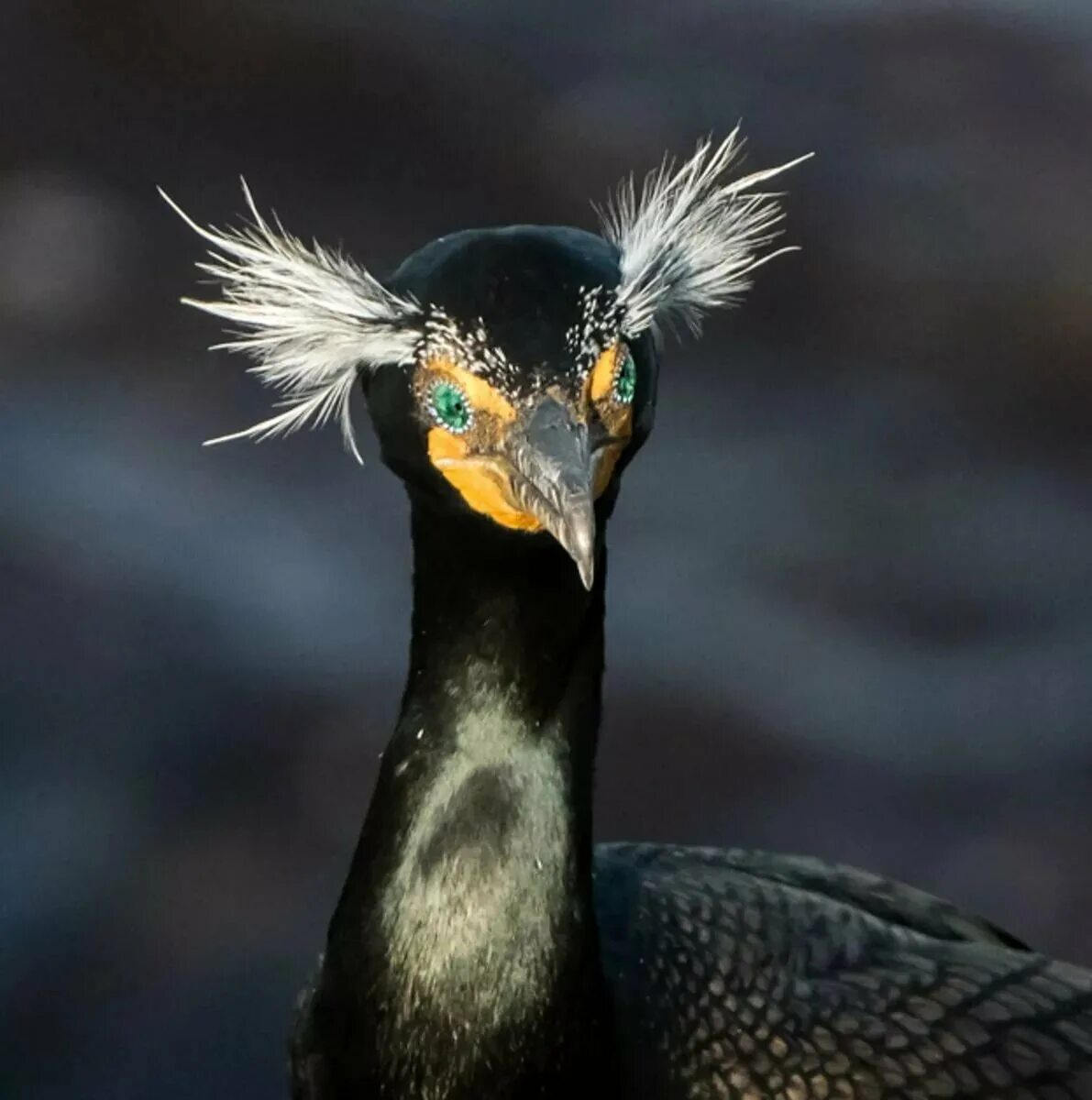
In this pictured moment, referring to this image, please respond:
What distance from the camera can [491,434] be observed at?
103cm

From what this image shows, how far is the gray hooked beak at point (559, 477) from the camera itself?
38.5 inches

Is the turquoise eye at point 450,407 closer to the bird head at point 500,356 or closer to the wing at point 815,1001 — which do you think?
the bird head at point 500,356

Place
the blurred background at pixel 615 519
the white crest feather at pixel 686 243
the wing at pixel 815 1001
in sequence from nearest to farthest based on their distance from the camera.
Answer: the white crest feather at pixel 686 243, the wing at pixel 815 1001, the blurred background at pixel 615 519

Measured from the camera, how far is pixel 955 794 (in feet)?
7.05

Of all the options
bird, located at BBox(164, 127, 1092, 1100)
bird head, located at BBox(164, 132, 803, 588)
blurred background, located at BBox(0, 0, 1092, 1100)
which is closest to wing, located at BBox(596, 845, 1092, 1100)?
bird, located at BBox(164, 127, 1092, 1100)

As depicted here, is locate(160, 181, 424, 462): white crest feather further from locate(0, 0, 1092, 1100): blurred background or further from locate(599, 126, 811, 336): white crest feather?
locate(0, 0, 1092, 1100): blurred background

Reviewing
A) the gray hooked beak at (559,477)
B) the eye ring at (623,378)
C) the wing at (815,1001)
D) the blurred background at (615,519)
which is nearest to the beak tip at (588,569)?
the gray hooked beak at (559,477)

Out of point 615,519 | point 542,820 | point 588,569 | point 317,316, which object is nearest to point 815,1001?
point 542,820

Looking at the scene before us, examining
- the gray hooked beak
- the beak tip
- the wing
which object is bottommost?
the wing

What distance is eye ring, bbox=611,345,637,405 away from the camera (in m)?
1.04

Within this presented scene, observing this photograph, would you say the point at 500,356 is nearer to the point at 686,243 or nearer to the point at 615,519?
the point at 686,243

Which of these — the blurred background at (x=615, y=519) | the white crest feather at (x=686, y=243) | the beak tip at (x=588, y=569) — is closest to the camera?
the beak tip at (x=588, y=569)

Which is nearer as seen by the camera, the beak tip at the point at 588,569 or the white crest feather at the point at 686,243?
the beak tip at the point at 588,569

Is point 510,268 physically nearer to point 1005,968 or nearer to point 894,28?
point 1005,968
